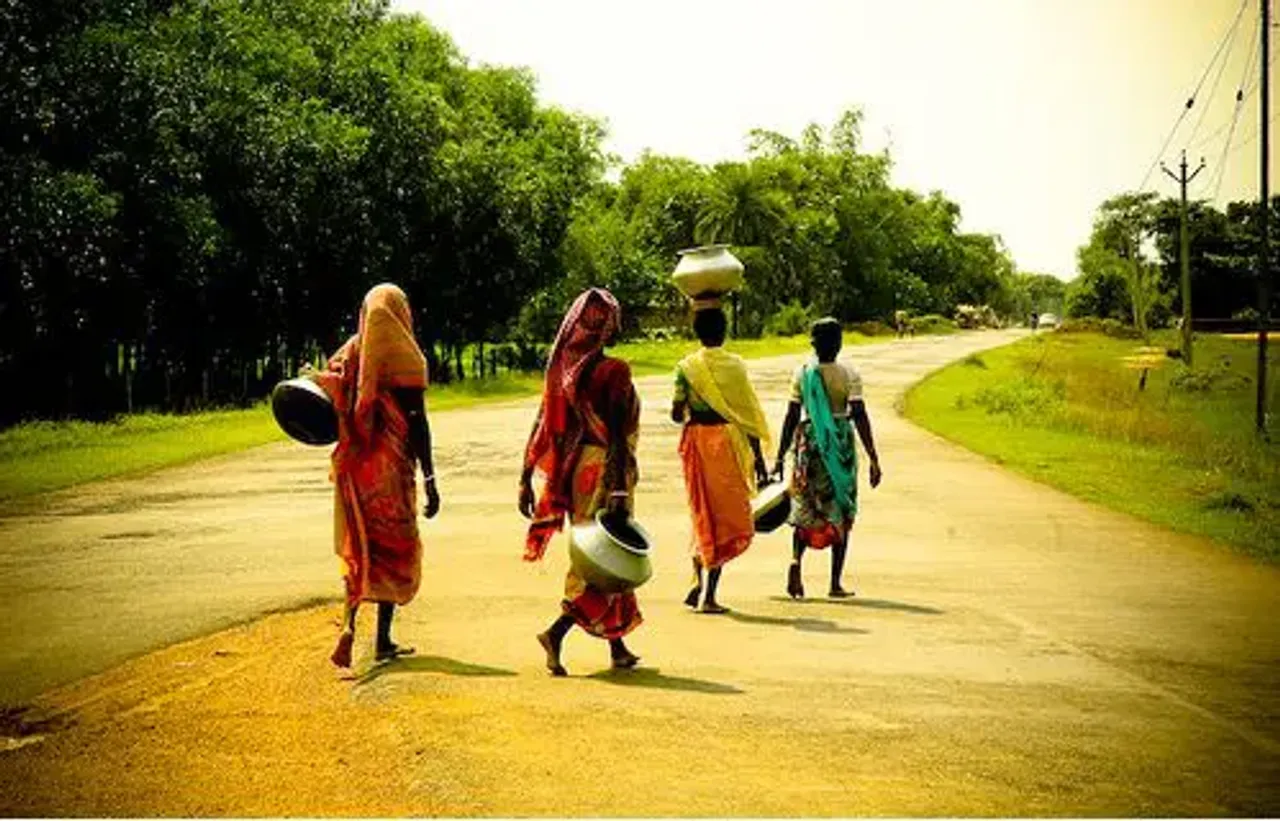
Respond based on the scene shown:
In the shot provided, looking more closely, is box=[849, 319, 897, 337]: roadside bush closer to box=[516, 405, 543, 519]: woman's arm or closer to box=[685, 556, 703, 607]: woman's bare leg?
box=[685, 556, 703, 607]: woman's bare leg

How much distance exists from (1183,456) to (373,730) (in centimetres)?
1966

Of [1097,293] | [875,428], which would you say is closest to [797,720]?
[875,428]

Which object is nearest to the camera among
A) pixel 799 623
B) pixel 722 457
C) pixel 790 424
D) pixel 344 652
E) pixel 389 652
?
pixel 344 652

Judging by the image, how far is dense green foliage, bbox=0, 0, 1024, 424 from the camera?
23812mm

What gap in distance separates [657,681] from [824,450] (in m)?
3.15

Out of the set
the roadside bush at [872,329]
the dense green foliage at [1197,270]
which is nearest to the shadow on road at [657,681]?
the dense green foliage at [1197,270]

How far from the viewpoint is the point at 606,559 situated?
651 centimetres

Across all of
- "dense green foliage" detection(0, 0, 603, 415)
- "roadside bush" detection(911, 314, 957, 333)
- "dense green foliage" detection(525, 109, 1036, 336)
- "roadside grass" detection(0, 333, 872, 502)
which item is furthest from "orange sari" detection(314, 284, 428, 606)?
"roadside bush" detection(911, 314, 957, 333)

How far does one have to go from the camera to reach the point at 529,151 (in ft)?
157

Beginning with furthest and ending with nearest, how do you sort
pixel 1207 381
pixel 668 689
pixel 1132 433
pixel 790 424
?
1. pixel 1207 381
2. pixel 1132 433
3. pixel 790 424
4. pixel 668 689

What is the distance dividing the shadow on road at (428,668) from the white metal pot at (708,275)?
313cm

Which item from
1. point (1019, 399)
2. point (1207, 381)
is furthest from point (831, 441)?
point (1207, 381)

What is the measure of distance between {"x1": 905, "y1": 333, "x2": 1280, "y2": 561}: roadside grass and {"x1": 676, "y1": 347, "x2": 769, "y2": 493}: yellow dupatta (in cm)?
620

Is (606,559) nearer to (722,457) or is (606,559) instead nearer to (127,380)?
(722,457)
